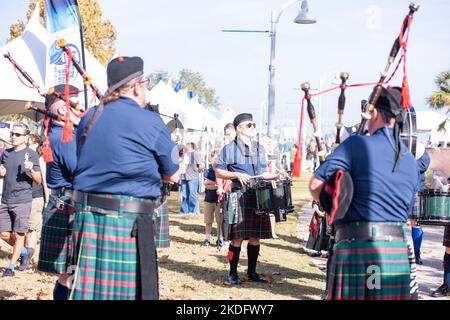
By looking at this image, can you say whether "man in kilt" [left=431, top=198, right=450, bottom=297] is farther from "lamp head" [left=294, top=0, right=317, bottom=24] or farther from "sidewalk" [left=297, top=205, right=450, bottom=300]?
"lamp head" [left=294, top=0, right=317, bottom=24]

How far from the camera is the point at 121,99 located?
158 inches

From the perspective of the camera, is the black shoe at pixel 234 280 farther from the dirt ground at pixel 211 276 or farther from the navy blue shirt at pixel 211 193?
the navy blue shirt at pixel 211 193

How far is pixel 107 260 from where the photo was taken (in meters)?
3.93

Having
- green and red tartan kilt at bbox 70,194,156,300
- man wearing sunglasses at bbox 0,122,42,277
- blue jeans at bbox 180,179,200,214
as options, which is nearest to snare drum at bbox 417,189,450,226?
green and red tartan kilt at bbox 70,194,156,300

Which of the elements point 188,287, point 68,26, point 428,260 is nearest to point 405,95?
point 188,287

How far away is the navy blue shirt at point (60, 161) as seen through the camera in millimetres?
4957

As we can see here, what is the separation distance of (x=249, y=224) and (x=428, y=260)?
347 cm

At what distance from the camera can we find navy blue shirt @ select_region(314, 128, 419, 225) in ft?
12.3

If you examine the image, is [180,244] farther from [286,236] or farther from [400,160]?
[400,160]

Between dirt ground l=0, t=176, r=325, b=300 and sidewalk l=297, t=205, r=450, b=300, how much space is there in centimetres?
45

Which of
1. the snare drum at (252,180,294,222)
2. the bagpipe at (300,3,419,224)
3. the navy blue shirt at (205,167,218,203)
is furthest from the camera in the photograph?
the navy blue shirt at (205,167,218,203)

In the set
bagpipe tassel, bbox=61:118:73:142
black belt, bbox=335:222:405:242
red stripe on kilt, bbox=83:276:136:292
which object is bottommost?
red stripe on kilt, bbox=83:276:136:292

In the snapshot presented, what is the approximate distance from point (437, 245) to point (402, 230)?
7.67m

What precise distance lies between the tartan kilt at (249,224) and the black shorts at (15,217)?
2355 millimetres
